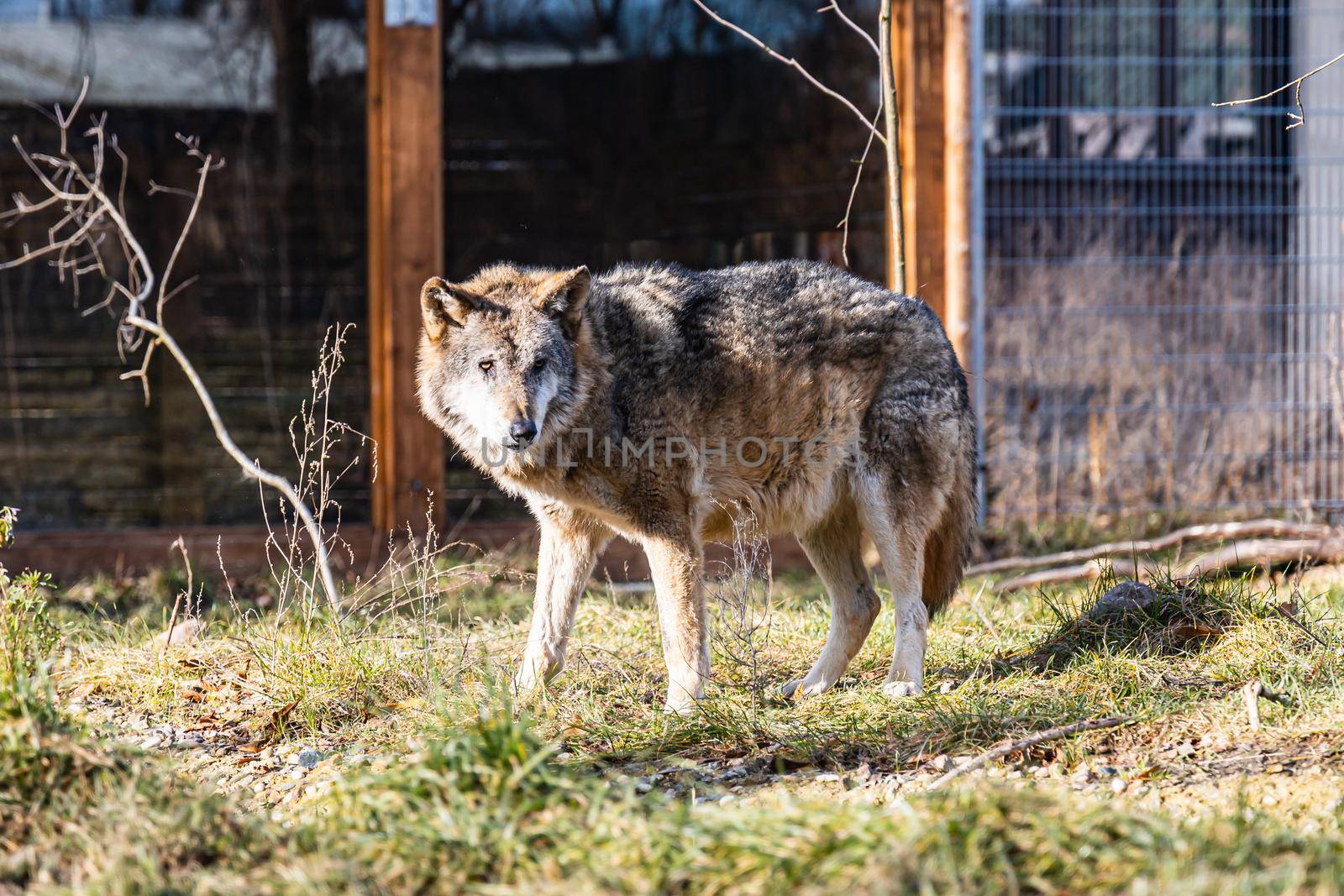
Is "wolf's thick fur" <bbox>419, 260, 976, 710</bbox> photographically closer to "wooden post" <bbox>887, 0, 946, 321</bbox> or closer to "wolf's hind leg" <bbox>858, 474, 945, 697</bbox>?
"wolf's hind leg" <bbox>858, 474, 945, 697</bbox>

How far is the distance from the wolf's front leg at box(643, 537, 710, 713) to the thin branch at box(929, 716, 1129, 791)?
1.15 m

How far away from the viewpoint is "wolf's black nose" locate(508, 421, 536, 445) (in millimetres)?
4172

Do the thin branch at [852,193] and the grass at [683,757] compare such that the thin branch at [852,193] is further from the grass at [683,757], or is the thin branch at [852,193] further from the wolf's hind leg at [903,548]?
the grass at [683,757]

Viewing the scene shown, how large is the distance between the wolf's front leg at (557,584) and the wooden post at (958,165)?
11.1 feet

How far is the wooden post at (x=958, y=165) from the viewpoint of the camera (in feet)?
24.2

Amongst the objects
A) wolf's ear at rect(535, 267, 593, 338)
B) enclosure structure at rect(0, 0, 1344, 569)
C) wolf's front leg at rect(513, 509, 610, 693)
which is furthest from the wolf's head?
enclosure structure at rect(0, 0, 1344, 569)

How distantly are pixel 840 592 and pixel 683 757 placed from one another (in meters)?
1.40

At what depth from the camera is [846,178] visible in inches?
306

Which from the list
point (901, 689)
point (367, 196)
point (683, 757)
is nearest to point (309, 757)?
point (683, 757)

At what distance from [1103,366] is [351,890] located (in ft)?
22.2

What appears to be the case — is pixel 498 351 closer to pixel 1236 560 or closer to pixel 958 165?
pixel 1236 560

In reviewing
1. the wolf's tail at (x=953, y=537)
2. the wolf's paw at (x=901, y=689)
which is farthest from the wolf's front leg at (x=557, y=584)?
the wolf's tail at (x=953, y=537)

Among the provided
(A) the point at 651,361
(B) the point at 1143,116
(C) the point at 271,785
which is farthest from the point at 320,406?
(B) the point at 1143,116

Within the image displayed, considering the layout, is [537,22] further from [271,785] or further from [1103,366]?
[271,785]
